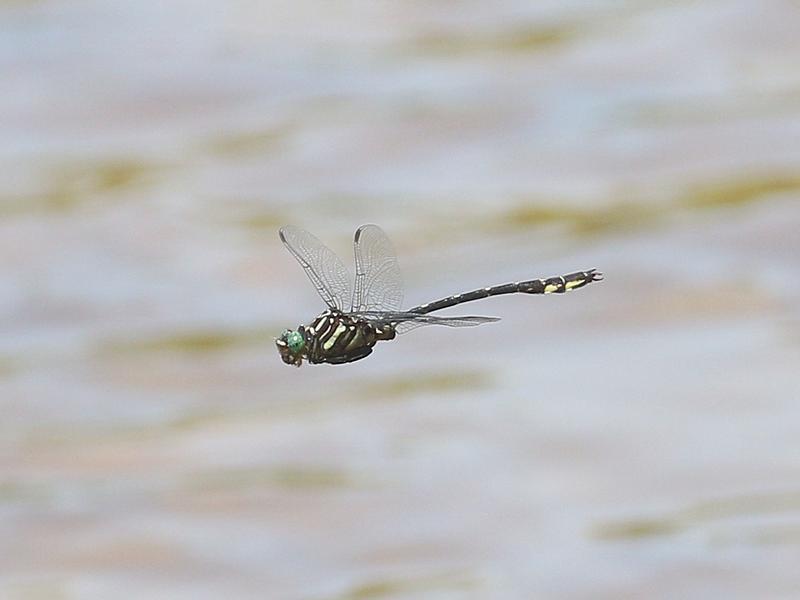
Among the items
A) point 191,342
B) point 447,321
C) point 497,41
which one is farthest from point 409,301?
point 447,321

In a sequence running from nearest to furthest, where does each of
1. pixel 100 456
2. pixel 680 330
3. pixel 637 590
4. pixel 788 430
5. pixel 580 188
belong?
1. pixel 637 590
2. pixel 788 430
3. pixel 100 456
4. pixel 680 330
5. pixel 580 188

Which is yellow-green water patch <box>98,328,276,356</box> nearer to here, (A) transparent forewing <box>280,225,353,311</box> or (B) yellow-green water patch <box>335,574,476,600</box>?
(B) yellow-green water patch <box>335,574,476,600</box>

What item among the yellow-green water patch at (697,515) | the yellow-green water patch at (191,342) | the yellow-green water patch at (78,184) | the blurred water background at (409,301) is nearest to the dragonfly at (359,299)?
the blurred water background at (409,301)

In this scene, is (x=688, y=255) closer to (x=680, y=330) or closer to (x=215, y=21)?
(x=680, y=330)

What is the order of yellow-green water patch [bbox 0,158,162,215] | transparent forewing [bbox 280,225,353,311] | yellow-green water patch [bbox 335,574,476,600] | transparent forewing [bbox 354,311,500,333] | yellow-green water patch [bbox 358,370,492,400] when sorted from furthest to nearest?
yellow-green water patch [bbox 0,158,162,215], yellow-green water patch [bbox 358,370,492,400], yellow-green water patch [bbox 335,574,476,600], transparent forewing [bbox 280,225,353,311], transparent forewing [bbox 354,311,500,333]

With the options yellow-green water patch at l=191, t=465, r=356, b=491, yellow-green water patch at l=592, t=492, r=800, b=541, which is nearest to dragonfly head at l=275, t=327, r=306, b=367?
yellow-green water patch at l=592, t=492, r=800, b=541

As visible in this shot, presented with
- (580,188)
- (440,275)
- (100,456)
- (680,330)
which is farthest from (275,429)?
(580,188)

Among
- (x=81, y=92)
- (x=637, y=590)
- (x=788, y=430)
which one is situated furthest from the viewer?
(x=81, y=92)

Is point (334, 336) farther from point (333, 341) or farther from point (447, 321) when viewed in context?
point (447, 321)
